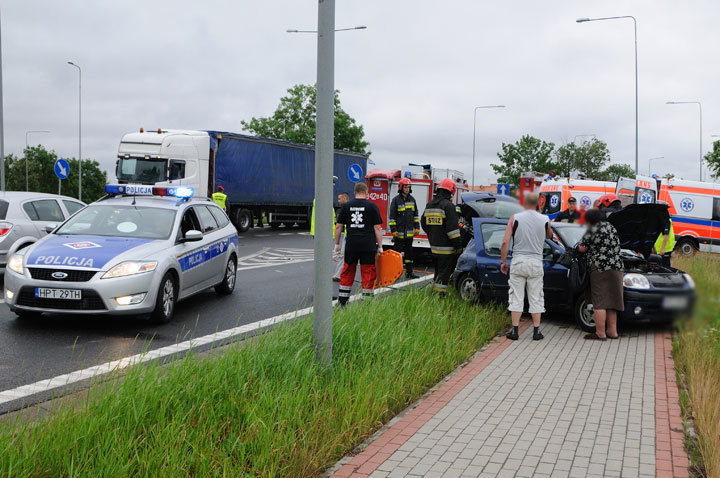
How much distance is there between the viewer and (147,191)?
10547 mm

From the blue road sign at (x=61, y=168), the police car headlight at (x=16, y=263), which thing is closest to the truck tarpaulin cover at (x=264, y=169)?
the blue road sign at (x=61, y=168)

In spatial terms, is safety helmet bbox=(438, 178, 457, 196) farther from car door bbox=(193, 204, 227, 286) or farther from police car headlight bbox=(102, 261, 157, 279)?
police car headlight bbox=(102, 261, 157, 279)

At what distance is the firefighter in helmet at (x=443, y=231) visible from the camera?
10781 mm

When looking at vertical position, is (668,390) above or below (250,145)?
below

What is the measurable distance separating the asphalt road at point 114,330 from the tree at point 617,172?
17.1ft

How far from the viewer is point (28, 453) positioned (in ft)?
11.8

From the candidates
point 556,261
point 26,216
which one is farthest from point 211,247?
point 556,261

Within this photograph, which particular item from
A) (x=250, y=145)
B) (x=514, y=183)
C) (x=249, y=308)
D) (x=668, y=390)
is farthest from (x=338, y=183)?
(x=514, y=183)

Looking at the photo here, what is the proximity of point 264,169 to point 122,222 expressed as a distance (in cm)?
2062

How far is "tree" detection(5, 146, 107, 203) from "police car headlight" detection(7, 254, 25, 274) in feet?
203

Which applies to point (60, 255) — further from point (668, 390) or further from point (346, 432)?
point (668, 390)

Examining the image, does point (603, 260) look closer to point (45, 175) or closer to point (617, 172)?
point (617, 172)

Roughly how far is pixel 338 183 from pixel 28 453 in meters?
33.0

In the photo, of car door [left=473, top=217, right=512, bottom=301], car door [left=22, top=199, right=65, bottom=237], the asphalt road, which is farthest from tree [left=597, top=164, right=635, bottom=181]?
car door [left=22, top=199, right=65, bottom=237]
